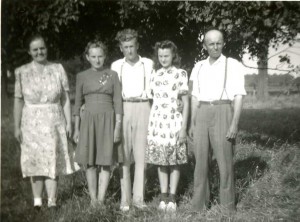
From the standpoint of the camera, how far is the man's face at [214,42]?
12.9 feet

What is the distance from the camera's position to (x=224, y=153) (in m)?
4.05

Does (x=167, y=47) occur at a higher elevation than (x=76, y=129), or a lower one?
higher

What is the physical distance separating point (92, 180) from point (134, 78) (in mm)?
1034

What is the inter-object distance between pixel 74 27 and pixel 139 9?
2.43ft

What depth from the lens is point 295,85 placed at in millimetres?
5129

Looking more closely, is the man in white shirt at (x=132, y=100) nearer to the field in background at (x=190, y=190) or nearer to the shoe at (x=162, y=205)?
the shoe at (x=162, y=205)

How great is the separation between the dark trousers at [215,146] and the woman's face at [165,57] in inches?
20.8

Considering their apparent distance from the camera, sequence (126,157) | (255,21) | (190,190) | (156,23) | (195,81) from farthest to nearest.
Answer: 1. (156,23)
2. (190,190)
3. (255,21)
4. (126,157)
5. (195,81)

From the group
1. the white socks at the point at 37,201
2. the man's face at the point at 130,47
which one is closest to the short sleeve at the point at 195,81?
the man's face at the point at 130,47

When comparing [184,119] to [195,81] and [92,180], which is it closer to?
[195,81]

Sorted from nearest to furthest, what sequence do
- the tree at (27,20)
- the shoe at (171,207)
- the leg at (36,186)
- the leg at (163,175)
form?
the tree at (27,20)
the leg at (36,186)
the shoe at (171,207)
the leg at (163,175)

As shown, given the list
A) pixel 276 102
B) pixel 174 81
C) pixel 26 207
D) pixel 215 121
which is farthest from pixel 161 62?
pixel 276 102

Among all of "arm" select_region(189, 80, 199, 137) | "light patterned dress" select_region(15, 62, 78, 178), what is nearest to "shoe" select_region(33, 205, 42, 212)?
"light patterned dress" select_region(15, 62, 78, 178)

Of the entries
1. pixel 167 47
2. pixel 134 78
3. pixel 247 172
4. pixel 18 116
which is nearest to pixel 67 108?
pixel 18 116
